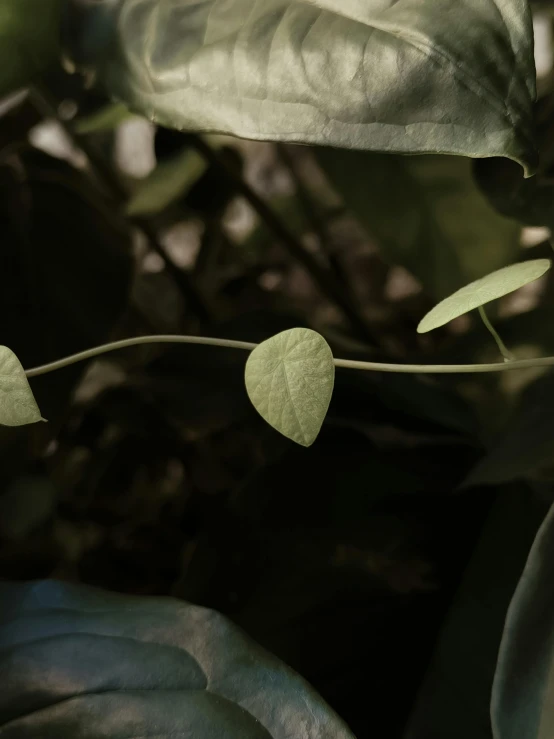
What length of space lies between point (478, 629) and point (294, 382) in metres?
0.21

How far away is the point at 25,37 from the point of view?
0.33m

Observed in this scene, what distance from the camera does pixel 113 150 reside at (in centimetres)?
47

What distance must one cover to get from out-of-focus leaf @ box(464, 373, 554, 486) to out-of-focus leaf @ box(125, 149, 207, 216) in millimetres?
250

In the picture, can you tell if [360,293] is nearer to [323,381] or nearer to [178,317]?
[178,317]

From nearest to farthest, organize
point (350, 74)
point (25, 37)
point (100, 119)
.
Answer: point (350, 74), point (25, 37), point (100, 119)

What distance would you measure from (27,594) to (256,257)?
0.81ft

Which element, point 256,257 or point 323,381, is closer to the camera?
point 323,381

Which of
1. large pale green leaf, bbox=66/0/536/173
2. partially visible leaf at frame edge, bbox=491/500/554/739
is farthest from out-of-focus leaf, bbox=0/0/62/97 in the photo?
partially visible leaf at frame edge, bbox=491/500/554/739

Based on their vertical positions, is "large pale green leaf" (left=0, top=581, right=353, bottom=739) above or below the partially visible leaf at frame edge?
above

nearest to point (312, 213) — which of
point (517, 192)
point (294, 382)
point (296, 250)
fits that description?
point (296, 250)

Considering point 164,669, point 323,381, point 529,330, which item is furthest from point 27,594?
point 529,330

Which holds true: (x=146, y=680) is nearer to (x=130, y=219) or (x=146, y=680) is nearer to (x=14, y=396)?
(x=14, y=396)

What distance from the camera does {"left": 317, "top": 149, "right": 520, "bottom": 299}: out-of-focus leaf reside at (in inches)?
14.9

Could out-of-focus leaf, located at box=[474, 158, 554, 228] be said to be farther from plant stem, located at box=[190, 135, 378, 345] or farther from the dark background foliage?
plant stem, located at box=[190, 135, 378, 345]
